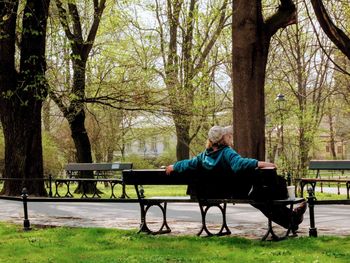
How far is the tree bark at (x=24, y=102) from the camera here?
16.9 metres

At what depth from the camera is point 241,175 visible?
782 cm

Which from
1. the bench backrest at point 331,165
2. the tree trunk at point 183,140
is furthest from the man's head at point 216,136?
the tree trunk at point 183,140

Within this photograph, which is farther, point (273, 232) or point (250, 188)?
point (250, 188)

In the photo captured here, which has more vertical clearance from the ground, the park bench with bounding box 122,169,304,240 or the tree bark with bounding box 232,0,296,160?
the tree bark with bounding box 232,0,296,160

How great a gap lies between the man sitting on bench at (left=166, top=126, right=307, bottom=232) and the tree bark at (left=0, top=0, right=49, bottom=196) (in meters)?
9.60

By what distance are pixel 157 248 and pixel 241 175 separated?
4.89 feet

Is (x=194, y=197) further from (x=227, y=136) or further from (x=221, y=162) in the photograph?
(x=227, y=136)

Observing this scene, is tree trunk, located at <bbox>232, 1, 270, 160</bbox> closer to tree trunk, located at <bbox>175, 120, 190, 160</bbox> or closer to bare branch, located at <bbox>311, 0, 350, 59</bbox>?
bare branch, located at <bbox>311, 0, 350, 59</bbox>

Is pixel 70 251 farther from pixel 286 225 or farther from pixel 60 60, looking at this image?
pixel 60 60

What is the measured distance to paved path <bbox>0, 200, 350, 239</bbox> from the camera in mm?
9016

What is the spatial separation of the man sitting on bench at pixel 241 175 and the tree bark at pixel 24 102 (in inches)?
378

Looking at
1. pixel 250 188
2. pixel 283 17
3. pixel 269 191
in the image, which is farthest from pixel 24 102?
pixel 269 191

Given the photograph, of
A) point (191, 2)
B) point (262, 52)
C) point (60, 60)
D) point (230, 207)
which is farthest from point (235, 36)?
point (191, 2)

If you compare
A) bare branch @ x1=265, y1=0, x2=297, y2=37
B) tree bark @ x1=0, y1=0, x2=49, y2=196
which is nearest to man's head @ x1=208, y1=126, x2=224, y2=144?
bare branch @ x1=265, y1=0, x2=297, y2=37
